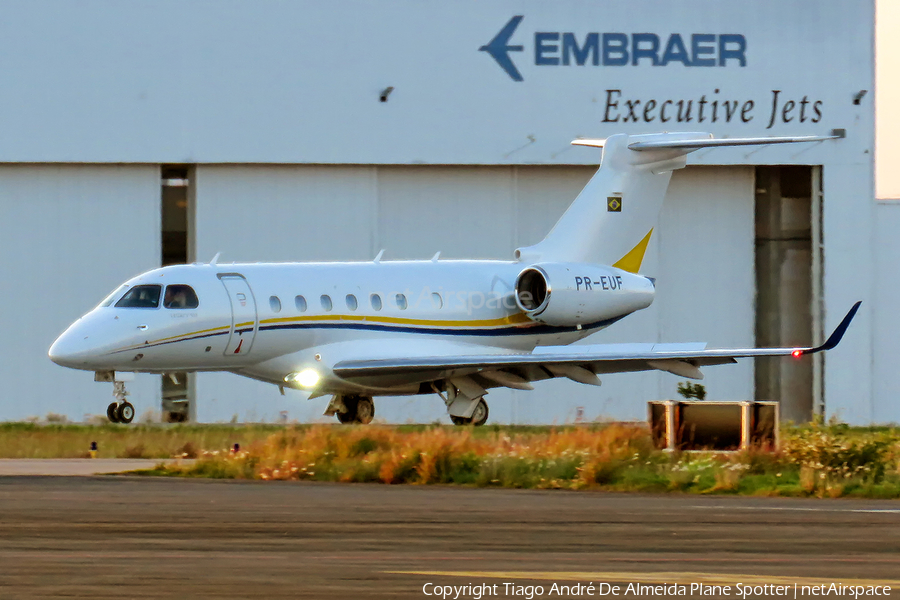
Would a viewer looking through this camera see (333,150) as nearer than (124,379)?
No

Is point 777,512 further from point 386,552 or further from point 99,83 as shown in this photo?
point 99,83

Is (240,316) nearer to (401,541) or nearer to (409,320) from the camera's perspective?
(409,320)

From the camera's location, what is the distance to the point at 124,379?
80.9 ft

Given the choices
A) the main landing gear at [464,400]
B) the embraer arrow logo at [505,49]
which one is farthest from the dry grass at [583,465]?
the embraer arrow logo at [505,49]

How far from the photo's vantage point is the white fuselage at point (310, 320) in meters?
24.2

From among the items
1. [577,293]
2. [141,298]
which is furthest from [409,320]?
[141,298]

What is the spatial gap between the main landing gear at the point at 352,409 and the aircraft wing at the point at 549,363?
1695 mm

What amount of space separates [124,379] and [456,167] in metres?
11.3

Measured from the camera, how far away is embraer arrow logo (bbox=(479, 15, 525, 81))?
1319 inches

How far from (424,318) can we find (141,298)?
17.5 ft

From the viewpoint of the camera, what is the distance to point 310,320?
25969 millimetres

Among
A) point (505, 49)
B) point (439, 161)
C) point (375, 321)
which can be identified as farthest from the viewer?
point (505, 49)

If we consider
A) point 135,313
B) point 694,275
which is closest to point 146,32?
point 135,313

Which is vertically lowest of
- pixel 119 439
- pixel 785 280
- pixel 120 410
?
pixel 119 439
